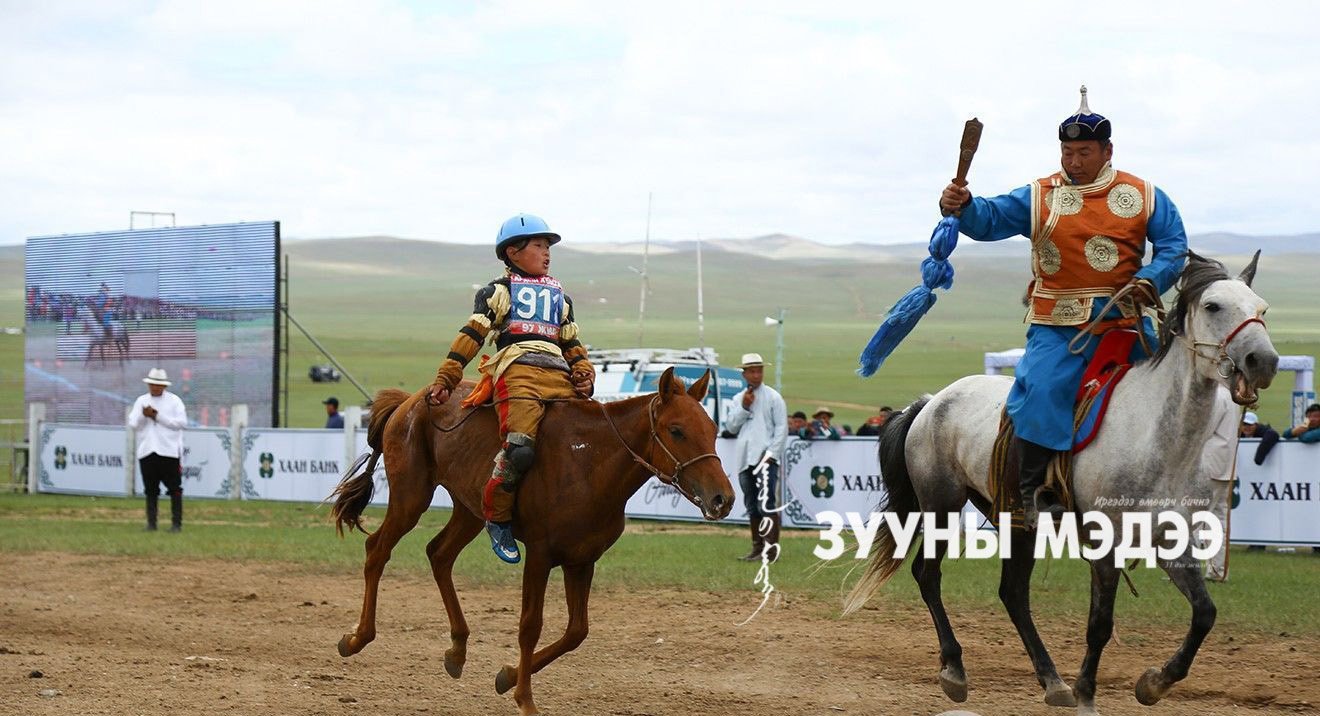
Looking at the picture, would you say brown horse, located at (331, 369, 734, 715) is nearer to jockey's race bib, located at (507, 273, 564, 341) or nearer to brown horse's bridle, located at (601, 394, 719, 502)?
brown horse's bridle, located at (601, 394, 719, 502)

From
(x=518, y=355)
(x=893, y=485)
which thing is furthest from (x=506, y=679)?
(x=893, y=485)

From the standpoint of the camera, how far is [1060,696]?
24.3 ft

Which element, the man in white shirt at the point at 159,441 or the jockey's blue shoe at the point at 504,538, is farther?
the man in white shirt at the point at 159,441

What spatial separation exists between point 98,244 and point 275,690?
20.8 metres

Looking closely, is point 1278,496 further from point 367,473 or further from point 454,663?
point 454,663

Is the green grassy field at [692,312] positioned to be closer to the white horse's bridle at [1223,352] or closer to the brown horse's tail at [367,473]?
the white horse's bridle at [1223,352]

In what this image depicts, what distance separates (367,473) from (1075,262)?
442 centimetres

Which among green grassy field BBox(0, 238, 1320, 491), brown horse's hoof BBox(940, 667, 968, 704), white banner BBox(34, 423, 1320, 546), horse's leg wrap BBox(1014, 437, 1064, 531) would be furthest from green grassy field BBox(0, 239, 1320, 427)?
brown horse's hoof BBox(940, 667, 968, 704)

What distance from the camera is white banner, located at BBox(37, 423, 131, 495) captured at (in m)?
24.1

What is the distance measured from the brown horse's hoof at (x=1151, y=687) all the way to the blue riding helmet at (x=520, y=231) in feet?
11.8

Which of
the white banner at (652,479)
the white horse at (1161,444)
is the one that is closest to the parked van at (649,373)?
the white banner at (652,479)

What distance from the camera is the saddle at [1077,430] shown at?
23.4ft

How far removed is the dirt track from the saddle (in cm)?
110

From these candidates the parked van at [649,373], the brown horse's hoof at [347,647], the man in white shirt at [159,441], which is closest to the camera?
the brown horse's hoof at [347,647]
